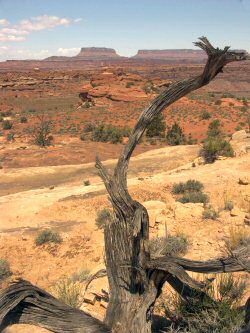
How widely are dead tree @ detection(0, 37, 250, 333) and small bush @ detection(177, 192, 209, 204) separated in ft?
23.5

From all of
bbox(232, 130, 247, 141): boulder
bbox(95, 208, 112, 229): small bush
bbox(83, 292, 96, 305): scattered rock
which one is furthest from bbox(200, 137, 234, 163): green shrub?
bbox(83, 292, 96, 305): scattered rock

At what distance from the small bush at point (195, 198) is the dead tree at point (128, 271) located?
7.16 m

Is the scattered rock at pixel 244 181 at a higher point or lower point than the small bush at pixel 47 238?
higher

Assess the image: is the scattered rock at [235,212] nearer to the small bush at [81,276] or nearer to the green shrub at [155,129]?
the small bush at [81,276]

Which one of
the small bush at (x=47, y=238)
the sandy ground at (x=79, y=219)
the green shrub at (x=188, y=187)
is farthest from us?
the green shrub at (x=188, y=187)

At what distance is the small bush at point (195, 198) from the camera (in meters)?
10.9

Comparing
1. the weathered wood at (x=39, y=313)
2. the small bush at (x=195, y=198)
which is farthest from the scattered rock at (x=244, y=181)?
the weathered wood at (x=39, y=313)

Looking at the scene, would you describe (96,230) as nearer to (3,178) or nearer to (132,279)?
(132,279)

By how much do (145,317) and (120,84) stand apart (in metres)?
50.2

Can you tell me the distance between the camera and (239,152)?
1847cm

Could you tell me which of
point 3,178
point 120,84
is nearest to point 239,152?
point 3,178

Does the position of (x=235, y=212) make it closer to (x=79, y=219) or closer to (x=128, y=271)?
(x=79, y=219)

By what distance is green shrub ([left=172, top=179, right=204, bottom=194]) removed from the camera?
1209 centimetres

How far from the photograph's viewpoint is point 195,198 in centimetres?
1097
